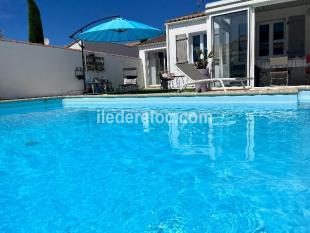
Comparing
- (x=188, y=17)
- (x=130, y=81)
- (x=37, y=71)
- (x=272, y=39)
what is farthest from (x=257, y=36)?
(x=37, y=71)

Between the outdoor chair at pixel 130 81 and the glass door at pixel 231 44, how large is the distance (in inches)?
235

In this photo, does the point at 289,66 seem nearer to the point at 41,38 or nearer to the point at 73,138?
the point at 73,138

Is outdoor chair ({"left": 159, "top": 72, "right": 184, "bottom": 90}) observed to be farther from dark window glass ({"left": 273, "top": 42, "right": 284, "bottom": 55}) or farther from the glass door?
dark window glass ({"left": 273, "top": 42, "right": 284, "bottom": 55})

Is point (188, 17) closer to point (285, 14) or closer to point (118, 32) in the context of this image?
point (118, 32)

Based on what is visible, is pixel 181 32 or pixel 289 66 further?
pixel 181 32

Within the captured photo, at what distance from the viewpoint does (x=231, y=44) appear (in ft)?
36.3

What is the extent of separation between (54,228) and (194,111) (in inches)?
241

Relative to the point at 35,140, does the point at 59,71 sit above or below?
above

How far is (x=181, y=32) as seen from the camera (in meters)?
14.0

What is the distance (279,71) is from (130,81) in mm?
9038

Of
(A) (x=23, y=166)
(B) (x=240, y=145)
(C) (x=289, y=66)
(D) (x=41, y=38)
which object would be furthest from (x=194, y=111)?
(D) (x=41, y=38)

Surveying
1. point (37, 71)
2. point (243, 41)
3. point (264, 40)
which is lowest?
point (37, 71)

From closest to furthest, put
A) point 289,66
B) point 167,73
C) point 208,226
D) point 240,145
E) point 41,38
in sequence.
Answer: point 208,226 → point 240,145 → point 289,66 → point 167,73 → point 41,38

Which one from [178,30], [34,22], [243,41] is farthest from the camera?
[34,22]
